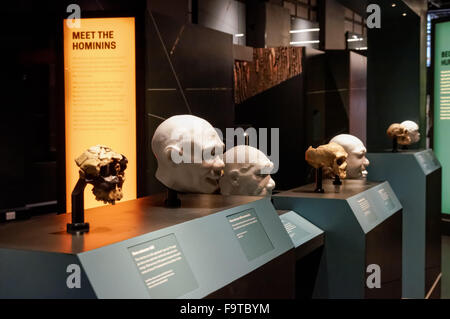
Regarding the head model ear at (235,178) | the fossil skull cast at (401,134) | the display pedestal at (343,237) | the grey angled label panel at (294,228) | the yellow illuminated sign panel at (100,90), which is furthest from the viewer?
the fossil skull cast at (401,134)

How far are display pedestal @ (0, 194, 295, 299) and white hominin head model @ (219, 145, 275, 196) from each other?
0.54m

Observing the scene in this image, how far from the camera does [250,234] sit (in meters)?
2.20

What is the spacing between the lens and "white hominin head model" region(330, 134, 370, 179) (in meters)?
3.89

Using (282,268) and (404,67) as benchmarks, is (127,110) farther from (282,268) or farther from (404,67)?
(404,67)

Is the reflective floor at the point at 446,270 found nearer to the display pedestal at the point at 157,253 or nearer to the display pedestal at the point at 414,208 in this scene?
the display pedestal at the point at 414,208

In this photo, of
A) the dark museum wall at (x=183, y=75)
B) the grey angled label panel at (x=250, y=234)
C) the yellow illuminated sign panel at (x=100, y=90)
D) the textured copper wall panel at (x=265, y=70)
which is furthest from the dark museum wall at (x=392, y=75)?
the grey angled label panel at (x=250, y=234)

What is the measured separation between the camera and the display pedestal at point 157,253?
1460mm

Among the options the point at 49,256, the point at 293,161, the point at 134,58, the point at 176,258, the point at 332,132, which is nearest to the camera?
the point at 49,256

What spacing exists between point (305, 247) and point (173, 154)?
90 centimetres

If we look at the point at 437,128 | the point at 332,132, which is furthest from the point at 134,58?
the point at 437,128

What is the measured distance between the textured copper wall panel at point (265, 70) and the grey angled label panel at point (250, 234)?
16.2 feet

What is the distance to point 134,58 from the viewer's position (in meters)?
4.58

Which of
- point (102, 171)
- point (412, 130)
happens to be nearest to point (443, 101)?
point (412, 130)

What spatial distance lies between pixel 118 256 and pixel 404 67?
5.02m
